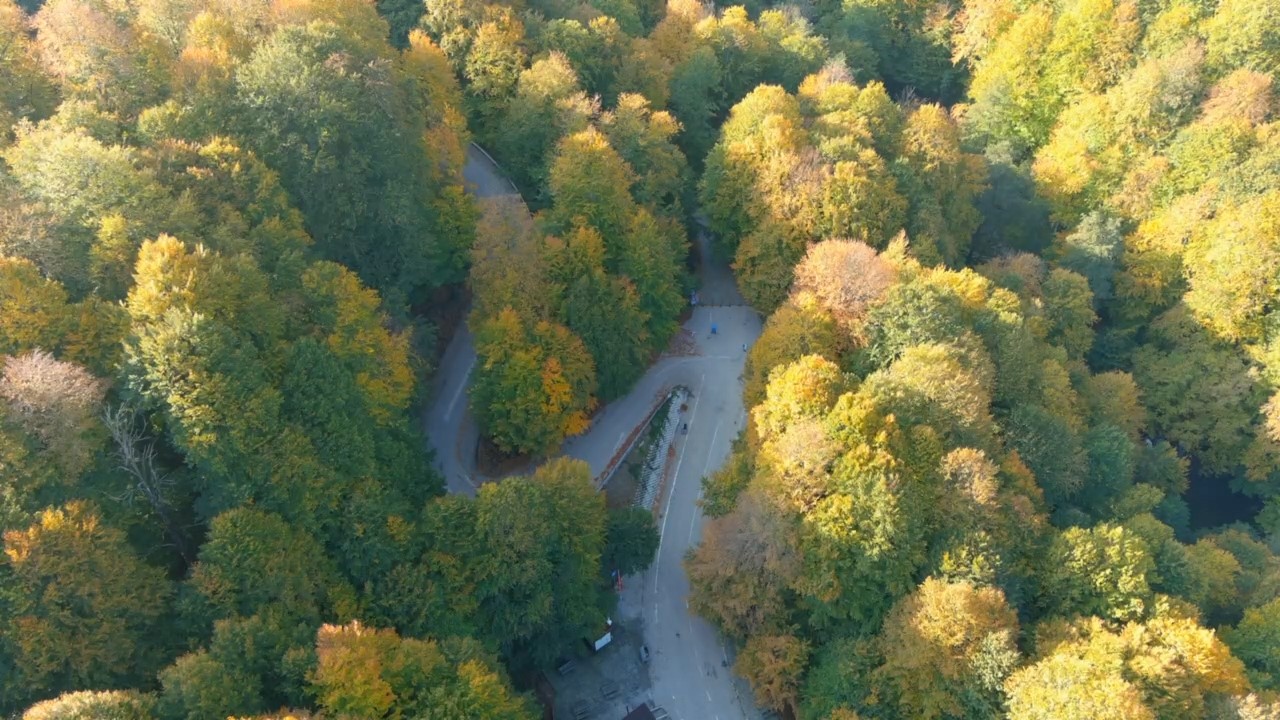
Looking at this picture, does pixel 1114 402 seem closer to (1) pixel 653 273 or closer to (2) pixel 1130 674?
(2) pixel 1130 674

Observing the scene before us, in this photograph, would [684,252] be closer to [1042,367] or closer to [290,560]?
[1042,367]

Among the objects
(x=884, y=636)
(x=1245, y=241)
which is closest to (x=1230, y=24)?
(x=1245, y=241)

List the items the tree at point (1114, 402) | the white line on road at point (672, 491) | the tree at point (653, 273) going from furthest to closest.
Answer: the tree at point (1114, 402), the tree at point (653, 273), the white line on road at point (672, 491)

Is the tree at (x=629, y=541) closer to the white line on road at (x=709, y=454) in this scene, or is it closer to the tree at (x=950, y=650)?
the white line on road at (x=709, y=454)

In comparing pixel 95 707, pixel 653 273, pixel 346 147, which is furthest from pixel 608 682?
pixel 346 147

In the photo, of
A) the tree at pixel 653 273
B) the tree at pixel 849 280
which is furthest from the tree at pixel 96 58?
the tree at pixel 849 280

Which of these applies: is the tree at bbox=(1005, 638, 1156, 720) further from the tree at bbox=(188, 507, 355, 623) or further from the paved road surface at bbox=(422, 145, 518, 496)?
the paved road surface at bbox=(422, 145, 518, 496)
